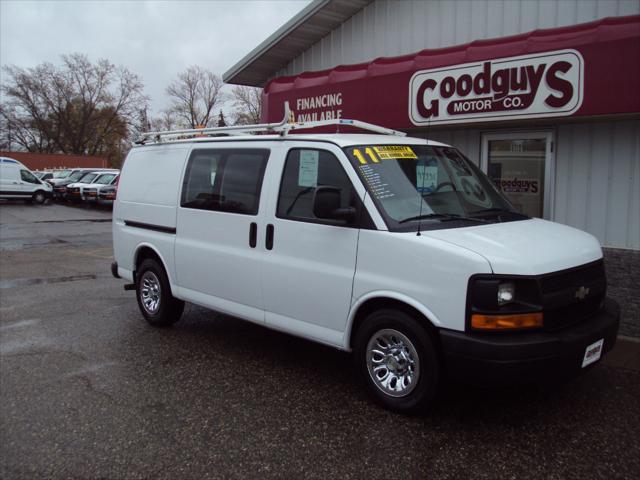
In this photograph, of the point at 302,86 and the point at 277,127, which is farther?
the point at 302,86

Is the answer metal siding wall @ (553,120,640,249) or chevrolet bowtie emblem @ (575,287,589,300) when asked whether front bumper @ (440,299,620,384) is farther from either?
metal siding wall @ (553,120,640,249)

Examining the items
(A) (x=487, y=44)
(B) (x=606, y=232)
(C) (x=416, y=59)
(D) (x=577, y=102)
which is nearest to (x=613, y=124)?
(D) (x=577, y=102)

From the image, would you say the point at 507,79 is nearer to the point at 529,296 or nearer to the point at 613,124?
the point at 613,124

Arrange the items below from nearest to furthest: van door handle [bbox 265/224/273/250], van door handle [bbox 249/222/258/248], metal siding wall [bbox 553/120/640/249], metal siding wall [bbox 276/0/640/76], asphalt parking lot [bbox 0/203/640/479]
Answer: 1. asphalt parking lot [bbox 0/203/640/479]
2. van door handle [bbox 265/224/273/250]
3. van door handle [bbox 249/222/258/248]
4. metal siding wall [bbox 553/120/640/249]
5. metal siding wall [bbox 276/0/640/76]

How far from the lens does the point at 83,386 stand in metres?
4.77

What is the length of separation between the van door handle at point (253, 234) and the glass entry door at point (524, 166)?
12.3 feet

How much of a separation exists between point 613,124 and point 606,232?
4.16 feet

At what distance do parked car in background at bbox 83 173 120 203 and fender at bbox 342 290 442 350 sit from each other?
83.7ft

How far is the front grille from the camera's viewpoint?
3648 mm

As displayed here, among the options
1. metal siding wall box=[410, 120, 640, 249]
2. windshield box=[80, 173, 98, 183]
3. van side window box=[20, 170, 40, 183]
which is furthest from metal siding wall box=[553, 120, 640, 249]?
van side window box=[20, 170, 40, 183]

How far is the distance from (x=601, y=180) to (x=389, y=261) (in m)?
4.07

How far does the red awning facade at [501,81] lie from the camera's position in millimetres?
5938

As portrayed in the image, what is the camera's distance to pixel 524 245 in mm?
3812

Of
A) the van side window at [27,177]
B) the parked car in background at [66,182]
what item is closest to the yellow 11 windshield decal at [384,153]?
the parked car in background at [66,182]
